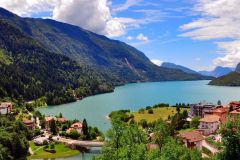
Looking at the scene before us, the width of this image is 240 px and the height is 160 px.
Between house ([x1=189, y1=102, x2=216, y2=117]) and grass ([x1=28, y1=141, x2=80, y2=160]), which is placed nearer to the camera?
→ grass ([x1=28, y1=141, x2=80, y2=160])

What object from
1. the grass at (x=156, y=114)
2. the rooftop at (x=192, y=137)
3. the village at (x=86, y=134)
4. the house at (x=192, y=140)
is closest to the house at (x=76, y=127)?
the village at (x=86, y=134)

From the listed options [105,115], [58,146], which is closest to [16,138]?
[58,146]

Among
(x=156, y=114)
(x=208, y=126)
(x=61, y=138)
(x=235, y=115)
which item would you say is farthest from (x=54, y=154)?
(x=156, y=114)

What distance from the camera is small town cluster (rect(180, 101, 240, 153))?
88938 mm

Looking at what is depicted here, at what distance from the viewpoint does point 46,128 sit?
442ft

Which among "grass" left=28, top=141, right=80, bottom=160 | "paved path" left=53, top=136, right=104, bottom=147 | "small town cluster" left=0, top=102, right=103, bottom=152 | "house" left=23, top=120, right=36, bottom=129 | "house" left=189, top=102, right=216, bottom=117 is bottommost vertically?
"grass" left=28, top=141, right=80, bottom=160

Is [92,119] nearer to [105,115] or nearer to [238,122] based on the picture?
[105,115]

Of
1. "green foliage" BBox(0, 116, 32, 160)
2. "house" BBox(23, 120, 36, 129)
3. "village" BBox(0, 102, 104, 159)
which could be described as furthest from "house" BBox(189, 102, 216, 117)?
"green foliage" BBox(0, 116, 32, 160)

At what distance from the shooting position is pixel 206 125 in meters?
113

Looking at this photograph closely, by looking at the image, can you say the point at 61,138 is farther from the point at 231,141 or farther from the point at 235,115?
the point at 231,141

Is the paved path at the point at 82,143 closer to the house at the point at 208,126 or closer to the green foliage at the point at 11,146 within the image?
the green foliage at the point at 11,146

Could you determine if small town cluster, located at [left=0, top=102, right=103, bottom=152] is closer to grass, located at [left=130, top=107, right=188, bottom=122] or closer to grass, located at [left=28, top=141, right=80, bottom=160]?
grass, located at [left=28, top=141, right=80, bottom=160]

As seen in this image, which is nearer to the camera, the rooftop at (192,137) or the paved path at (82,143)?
the rooftop at (192,137)

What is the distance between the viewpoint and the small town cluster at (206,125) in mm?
88938
